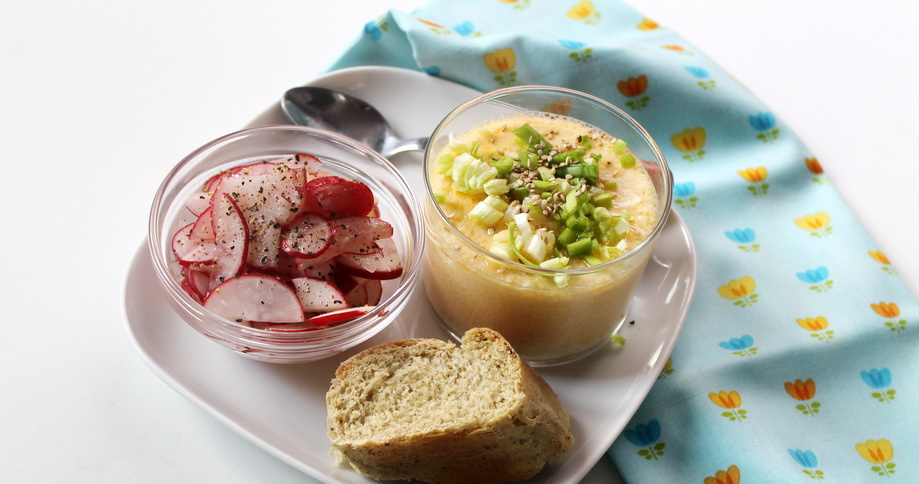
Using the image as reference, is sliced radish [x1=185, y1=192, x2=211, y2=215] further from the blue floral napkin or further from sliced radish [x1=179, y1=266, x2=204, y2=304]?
the blue floral napkin

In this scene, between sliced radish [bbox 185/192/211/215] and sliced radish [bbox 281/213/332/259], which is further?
sliced radish [bbox 185/192/211/215]

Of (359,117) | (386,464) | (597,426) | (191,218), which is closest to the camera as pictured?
(386,464)

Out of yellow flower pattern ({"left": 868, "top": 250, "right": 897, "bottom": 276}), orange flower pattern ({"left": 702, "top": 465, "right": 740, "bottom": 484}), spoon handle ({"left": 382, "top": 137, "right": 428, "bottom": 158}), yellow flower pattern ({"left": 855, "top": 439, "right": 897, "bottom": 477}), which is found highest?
spoon handle ({"left": 382, "top": 137, "right": 428, "bottom": 158})

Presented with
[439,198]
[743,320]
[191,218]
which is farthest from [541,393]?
[191,218]

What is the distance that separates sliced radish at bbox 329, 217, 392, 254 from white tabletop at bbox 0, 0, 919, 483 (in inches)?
24.3

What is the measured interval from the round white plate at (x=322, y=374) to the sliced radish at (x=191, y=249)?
0.66 feet

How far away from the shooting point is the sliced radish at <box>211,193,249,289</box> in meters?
2.18

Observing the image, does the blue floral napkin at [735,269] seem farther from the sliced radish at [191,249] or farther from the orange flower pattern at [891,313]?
the sliced radish at [191,249]

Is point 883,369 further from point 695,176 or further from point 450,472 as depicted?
point 450,472

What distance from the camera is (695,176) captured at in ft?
10.2

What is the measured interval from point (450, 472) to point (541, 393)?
1.00 feet

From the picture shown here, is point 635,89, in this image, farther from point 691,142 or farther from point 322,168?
point 322,168

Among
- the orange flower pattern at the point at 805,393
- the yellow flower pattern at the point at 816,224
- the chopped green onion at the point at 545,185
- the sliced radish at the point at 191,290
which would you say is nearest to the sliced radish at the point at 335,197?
the sliced radish at the point at 191,290

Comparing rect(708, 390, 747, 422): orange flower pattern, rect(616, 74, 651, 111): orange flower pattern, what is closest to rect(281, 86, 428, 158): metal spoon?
rect(616, 74, 651, 111): orange flower pattern
